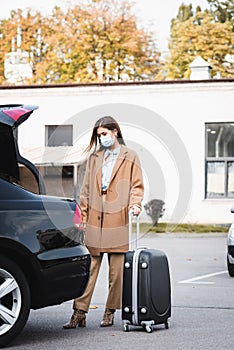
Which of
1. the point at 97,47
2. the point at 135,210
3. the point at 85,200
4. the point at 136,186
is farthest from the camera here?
the point at 97,47

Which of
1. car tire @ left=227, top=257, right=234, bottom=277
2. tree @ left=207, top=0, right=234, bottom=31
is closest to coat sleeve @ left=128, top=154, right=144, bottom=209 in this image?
car tire @ left=227, top=257, right=234, bottom=277

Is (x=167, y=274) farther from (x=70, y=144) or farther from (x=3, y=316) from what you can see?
(x=70, y=144)

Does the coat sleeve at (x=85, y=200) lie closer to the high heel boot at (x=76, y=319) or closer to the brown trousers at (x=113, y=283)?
the brown trousers at (x=113, y=283)

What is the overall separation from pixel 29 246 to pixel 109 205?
126 cm

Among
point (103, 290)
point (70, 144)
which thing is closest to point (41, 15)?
point (70, 144)

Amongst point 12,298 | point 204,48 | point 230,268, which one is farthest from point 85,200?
point 204,48

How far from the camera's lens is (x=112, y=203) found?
802 cm

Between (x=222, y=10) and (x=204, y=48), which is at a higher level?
(x=222, y=10)

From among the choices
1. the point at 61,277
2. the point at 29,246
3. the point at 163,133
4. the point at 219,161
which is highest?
the point at 29,246

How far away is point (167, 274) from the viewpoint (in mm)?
7734

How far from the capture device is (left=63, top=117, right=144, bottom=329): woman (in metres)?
7.91

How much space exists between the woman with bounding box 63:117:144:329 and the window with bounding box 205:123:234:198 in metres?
22.7

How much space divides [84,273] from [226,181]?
23.7 metres

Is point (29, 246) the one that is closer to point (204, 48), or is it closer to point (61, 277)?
point (61, 277)
